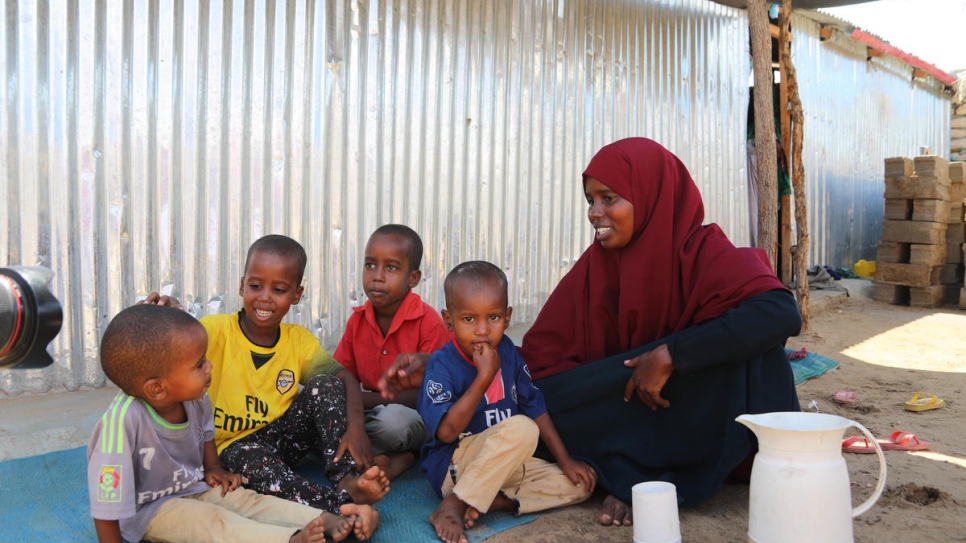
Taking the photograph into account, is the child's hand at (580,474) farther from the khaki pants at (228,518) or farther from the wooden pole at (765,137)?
the wooden pole at (765,137)

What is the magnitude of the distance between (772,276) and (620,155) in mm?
707

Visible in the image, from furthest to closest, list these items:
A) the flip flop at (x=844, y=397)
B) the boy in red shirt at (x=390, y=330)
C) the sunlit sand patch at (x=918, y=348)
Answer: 1. the sunlit sand patch at (x=918, y=348)
2. the flip flop at (x=844, y=397)
3. the boy in red shirt at (x=390, y=330)

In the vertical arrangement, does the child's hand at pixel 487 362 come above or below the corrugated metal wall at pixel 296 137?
below

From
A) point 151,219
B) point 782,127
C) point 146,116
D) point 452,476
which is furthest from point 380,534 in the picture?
point 782,127

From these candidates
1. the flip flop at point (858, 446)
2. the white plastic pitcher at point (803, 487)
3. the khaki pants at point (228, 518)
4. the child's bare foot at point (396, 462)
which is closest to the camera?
the white plastic pitcher at point (803, 487)

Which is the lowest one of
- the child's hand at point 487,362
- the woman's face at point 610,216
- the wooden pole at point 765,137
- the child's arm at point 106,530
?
the child's arm at point 106,530

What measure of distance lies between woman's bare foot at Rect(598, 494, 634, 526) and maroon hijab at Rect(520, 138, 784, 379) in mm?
555

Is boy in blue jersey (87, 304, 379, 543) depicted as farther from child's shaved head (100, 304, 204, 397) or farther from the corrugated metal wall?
Result: the corrugated metal wall

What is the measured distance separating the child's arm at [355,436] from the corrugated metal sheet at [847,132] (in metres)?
8.08

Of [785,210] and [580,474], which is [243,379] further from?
[785,210]

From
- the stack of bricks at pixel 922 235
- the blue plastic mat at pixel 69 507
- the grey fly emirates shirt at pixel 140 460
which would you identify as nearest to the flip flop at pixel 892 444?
the blue plastic mat at pixel 69 507

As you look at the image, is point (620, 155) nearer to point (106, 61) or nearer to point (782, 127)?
point (106, 61)

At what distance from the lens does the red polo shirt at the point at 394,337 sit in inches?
122

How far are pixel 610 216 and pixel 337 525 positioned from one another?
1.45m
